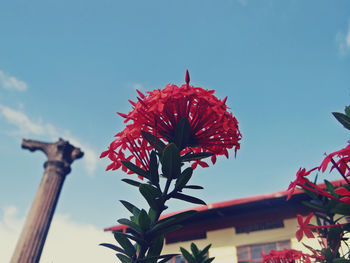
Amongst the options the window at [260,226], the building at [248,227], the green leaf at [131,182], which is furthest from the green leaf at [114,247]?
the window at [260,226]

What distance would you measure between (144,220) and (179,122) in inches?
→ 15.1

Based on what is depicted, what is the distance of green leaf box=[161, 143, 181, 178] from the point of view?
1059 millimetres

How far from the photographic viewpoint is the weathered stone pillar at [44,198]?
4.96 m

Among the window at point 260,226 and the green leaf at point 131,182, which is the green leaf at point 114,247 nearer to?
the green leaf at point 131,182

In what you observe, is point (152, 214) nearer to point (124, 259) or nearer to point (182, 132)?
point (124, 259)

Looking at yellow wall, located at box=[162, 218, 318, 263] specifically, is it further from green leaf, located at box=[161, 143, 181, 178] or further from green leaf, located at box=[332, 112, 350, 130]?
green leaf, located at box=[161, 143, 181, 178]

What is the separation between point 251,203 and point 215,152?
702cm

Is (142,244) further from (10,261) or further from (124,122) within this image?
(10,261)

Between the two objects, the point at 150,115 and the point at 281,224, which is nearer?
the point at 150,115

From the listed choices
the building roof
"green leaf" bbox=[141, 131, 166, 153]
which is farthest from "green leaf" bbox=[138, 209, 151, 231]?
the building roof

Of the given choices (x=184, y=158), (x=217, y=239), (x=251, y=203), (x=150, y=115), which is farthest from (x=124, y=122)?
(x=217, y=239)

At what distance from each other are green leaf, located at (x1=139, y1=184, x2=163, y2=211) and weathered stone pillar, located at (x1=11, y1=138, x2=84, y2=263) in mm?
4838

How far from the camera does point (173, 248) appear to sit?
29.3 ft

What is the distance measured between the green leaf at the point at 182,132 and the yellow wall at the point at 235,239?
23.5 feet
